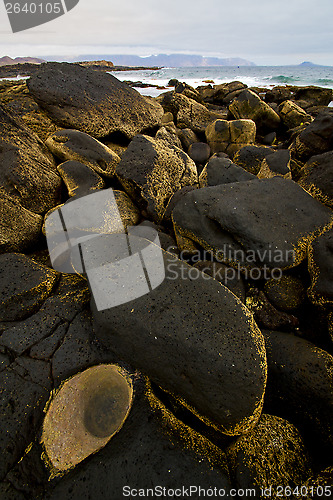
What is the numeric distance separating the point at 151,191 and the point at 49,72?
9.11 feet

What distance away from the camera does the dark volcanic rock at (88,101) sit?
3727 millimetres

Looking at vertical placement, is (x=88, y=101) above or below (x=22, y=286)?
above

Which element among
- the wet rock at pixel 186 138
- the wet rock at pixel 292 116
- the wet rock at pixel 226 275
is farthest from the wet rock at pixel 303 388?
the wet rock at pixel 292 116

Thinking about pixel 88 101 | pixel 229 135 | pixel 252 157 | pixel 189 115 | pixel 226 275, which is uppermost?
pixel 88 101

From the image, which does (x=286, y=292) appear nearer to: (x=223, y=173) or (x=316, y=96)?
(x=223, y=173)

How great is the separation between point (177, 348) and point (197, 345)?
12 cm

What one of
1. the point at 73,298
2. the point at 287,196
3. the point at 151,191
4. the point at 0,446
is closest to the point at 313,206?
the point at 287,196

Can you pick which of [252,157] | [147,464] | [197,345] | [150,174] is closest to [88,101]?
[150,174]

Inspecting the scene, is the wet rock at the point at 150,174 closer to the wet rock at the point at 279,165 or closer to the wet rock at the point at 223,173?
the wet rock at the point at 223,173

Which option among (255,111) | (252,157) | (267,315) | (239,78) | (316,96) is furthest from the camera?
(239,78)

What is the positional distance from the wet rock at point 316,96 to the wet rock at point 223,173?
1255 centimetres

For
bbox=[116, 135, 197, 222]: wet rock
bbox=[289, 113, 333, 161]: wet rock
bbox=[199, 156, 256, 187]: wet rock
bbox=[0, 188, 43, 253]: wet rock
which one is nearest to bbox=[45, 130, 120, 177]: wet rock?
bbox=[116, 135, 197, 222]: wet rock

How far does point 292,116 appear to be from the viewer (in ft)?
21.6

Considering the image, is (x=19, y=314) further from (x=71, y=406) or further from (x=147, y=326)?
(x=147, y=326)
